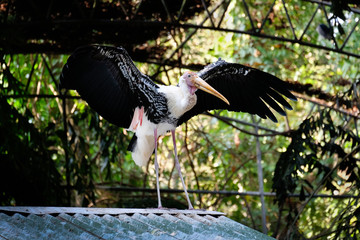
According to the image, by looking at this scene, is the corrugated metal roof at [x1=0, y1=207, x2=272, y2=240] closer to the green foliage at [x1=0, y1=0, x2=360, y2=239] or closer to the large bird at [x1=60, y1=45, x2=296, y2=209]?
the large bird at [x1=60, y1=45, x2=296, y2=209]

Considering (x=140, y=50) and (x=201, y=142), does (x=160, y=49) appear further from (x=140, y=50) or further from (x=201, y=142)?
(x=201, y=142)

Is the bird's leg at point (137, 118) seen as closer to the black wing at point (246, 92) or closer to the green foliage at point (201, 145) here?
the black wing at point (246, 92)

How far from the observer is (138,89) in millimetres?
5023

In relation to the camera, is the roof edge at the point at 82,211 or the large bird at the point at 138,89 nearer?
the roof edge at the point at 82,211

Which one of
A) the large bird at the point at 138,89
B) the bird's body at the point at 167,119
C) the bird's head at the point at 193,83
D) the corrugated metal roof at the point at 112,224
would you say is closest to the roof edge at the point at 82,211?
the corrugated metal roof at the point at 112,224

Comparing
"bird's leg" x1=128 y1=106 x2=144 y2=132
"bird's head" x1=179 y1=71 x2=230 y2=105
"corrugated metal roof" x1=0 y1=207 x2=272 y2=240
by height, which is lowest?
"corrugated metal roof" x1=0 y1=207 x2=272 y2=240

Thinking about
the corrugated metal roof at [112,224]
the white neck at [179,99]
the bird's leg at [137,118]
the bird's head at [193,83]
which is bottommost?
the corrugated metal roof at [112,224]

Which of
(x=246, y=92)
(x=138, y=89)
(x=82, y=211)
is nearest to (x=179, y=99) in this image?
(x=138, y=89)

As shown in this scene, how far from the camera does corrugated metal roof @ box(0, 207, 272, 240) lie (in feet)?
11.5

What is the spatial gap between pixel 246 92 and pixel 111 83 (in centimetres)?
141

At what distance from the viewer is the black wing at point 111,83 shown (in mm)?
4855

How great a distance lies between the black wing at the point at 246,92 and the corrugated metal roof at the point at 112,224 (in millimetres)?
1329

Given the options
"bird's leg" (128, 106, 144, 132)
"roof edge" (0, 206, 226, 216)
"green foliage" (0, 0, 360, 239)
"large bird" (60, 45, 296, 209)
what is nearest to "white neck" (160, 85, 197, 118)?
"large bird" (60, 45, 296, 209)

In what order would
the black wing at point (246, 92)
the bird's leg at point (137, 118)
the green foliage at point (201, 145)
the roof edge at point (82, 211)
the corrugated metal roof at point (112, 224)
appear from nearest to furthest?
the corrugated metal roof at point (112, 224) → the roof edge at point (82, 211) → the bird's leg at point (137, 118) → the black wing at point (246, 92) → the green foliage at point (201, 145)
